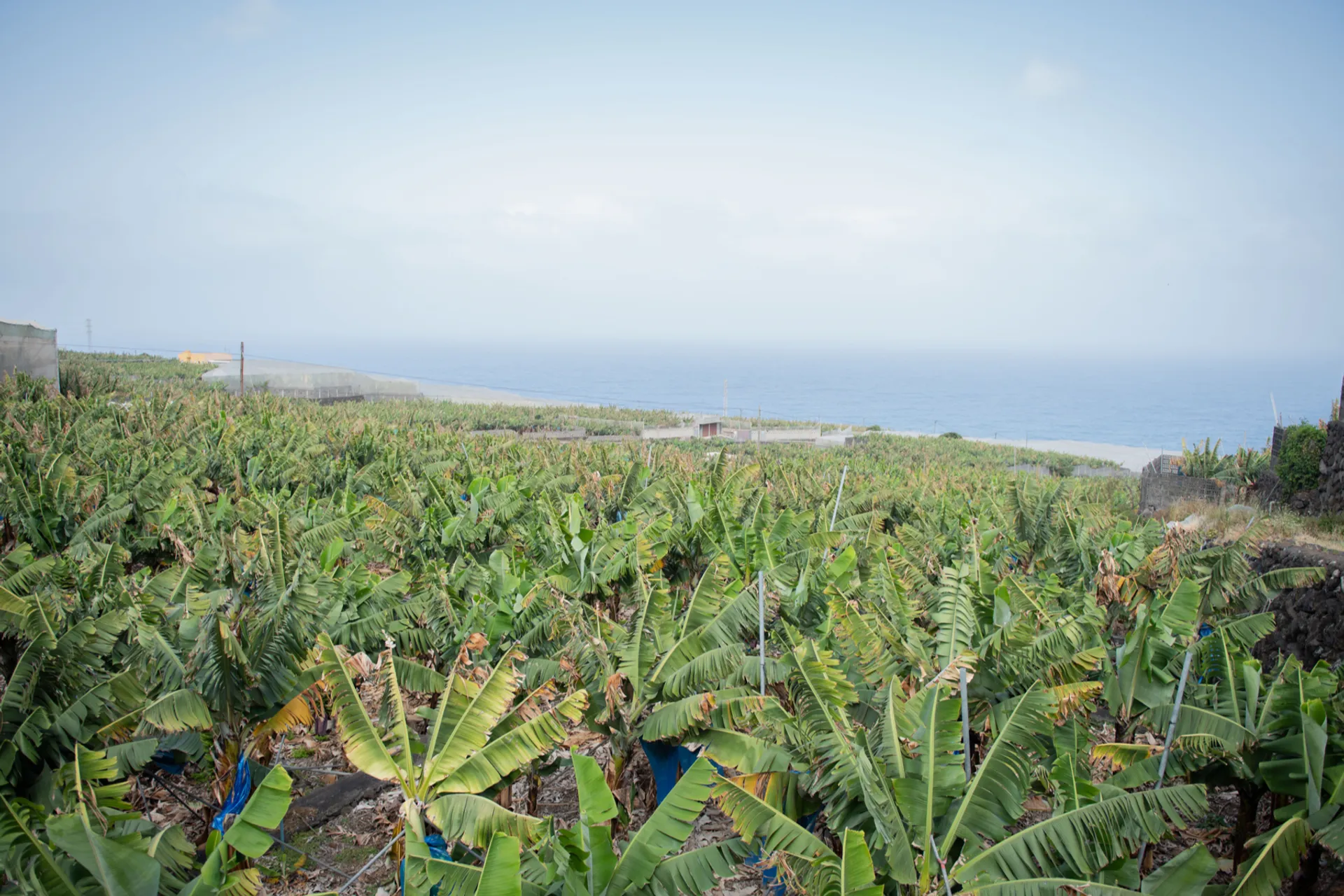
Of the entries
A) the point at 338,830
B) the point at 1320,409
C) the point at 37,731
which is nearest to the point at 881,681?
the point at 338,830

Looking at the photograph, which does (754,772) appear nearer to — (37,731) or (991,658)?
(991,658)

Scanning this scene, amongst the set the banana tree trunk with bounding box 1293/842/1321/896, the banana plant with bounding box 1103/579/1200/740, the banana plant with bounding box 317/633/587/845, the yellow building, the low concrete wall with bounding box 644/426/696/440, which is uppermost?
the yellow building

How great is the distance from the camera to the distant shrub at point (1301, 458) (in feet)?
58.7

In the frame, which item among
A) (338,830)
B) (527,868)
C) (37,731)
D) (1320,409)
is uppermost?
(1320,409)

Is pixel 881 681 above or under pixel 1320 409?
under

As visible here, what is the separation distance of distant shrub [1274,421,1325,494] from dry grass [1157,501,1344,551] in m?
0.75

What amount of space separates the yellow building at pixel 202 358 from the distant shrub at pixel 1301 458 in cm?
8529

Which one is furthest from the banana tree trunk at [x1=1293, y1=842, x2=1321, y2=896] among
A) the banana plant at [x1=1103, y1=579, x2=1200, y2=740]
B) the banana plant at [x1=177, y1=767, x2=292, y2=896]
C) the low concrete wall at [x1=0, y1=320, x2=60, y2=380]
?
the low concrete wall at [x1=0, y1=320, x2=60, y2=380]

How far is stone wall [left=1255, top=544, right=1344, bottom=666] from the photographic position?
11188 mm

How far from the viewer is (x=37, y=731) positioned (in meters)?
5.74

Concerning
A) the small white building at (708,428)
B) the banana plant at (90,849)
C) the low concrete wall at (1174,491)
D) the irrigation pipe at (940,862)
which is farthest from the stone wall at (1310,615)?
the small white building at (708,428)

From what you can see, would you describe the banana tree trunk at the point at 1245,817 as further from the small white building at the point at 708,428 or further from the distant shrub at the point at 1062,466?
the distant shrub at the point at 1062,466

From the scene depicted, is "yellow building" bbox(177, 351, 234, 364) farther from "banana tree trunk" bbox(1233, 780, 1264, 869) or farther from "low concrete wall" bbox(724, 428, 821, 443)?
"banana tree trunk" bbox(1233, 780, 1264, 869)

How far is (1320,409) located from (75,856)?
196m
